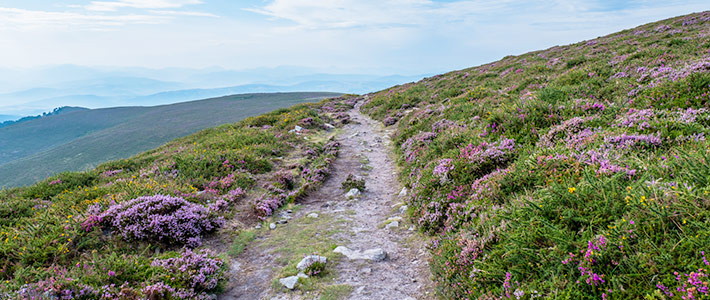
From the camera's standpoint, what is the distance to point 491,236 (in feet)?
15.9

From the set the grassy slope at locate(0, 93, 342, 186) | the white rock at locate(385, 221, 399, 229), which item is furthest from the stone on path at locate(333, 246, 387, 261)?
the grassy slope at locate(0, 93, 342, 186)

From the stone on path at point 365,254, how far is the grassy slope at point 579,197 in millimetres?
1200

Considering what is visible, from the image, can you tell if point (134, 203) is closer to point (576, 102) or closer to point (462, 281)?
point (462, 281)

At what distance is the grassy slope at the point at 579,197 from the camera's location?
10.8ft

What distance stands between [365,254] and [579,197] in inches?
152

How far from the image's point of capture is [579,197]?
4395 mm

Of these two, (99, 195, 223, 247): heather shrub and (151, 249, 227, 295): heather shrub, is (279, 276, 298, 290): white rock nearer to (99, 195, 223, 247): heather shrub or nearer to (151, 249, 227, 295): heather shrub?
(151, 249, 227, 295): heather shrub

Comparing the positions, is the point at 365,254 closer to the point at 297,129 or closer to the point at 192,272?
the point at 192,272

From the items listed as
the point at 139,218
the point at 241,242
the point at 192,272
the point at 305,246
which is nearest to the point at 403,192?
the point at 305,246

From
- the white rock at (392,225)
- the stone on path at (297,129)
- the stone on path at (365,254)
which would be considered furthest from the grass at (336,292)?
the stone on path at (297,129)

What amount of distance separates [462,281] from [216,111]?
252ft

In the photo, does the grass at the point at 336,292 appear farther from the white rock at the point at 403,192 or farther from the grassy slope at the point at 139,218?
the white rock at the point at 403,192

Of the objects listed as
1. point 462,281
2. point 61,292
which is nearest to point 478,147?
point 462,281

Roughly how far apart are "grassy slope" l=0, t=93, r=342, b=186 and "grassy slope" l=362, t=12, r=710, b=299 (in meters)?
30.9
